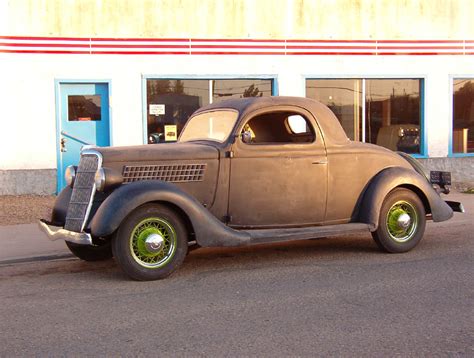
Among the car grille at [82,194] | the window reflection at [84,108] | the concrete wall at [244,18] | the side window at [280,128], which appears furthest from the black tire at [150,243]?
the concrete wall at [244,18]

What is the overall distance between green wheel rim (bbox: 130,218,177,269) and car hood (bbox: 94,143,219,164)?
731 mm

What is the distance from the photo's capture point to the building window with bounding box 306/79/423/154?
14.2 metres

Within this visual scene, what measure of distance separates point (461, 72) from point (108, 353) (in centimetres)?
1268

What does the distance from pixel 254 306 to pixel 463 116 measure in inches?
442

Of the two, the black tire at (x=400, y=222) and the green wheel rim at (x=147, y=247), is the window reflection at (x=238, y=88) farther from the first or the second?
the green wheel rim at (x=147, y=247)

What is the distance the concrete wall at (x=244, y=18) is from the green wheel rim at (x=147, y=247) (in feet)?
24.4

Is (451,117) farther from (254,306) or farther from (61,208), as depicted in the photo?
(254,306)

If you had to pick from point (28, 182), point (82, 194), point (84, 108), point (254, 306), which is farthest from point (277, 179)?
point (28, 182)

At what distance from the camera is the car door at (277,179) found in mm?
6992

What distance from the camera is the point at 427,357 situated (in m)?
4.24

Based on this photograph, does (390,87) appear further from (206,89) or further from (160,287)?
(160,287)

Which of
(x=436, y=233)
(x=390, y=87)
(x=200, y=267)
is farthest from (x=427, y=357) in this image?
(x=390, y=87)

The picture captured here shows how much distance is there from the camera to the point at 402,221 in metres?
7.64

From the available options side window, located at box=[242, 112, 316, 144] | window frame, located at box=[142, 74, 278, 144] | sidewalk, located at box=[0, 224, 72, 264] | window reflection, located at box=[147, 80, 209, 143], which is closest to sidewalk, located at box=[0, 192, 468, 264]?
sidewalk, located at box=[0, 224, 72, 264]
